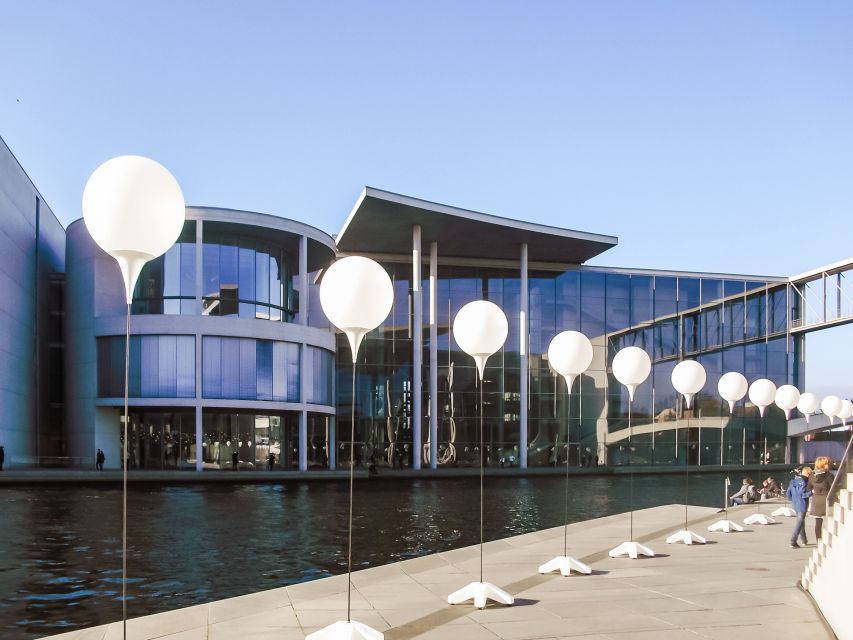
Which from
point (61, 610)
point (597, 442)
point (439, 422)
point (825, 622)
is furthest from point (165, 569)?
point (597, 442)

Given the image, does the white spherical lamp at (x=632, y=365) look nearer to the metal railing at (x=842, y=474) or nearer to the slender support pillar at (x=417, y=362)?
the metal railing at (x=842, y=474)

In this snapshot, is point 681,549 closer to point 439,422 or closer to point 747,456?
point 439,422

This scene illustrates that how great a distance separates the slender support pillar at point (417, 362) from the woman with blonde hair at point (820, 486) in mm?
38445

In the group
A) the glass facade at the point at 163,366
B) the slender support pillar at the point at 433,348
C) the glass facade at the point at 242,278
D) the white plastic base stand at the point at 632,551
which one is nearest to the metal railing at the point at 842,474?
the white plastic base stand at the point at 632,551

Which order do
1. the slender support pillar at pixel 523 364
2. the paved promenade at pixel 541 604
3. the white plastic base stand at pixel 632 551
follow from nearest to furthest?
the paved promenade at pixel 541 604 < the white plastic base stand at pixel 632 551 < the slender support pillar at pixel 523 364

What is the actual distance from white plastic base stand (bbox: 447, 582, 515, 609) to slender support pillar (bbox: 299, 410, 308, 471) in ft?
132

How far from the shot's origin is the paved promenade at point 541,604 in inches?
354

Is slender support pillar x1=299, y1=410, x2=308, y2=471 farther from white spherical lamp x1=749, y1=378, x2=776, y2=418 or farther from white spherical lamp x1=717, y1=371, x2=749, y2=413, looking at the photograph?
white spherical lamp x1=717, y1=371, x2=749, y2=413

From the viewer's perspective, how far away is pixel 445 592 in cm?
1128

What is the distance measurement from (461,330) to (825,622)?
223 inches

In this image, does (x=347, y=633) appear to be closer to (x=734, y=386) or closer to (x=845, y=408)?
(x=734, y=386)

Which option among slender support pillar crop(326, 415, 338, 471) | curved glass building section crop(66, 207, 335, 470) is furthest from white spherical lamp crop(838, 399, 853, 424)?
slender support pillar crop(326, 415, 338, 471)

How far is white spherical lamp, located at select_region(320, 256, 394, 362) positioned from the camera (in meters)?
9.02

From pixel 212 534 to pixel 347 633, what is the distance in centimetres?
1353
